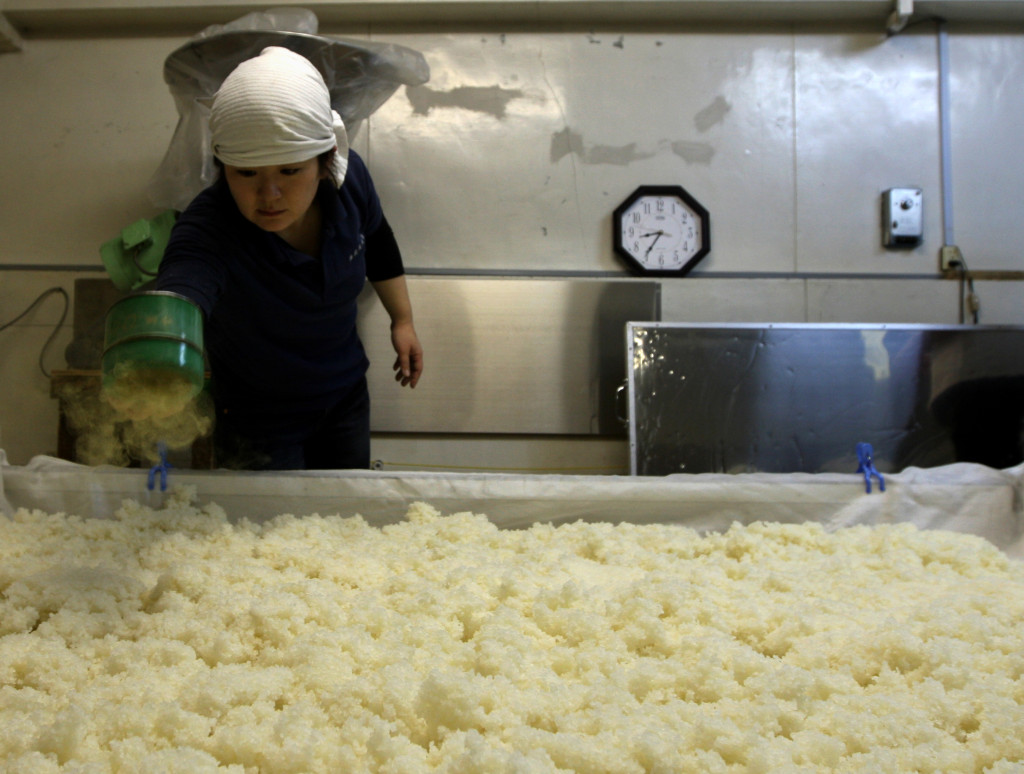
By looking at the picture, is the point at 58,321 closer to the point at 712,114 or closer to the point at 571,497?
the point at 571,497

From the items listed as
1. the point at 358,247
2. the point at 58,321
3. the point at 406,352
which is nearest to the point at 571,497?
the point at 406,352

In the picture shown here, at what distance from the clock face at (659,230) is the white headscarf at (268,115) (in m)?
1.39

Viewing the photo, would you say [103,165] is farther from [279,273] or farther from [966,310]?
[966,310]

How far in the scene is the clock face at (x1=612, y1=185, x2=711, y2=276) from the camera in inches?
93.1

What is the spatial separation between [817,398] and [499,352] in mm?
1030

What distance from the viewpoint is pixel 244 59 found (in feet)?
6.07

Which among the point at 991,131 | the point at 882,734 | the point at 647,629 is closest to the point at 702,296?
the point at 991,131

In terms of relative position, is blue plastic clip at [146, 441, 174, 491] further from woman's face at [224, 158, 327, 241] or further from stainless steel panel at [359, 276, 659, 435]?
stainless steel panel at [359, 276, 659, 435]

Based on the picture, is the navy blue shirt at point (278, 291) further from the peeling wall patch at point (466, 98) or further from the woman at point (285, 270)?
the peeling wall patch at point (466, 98)

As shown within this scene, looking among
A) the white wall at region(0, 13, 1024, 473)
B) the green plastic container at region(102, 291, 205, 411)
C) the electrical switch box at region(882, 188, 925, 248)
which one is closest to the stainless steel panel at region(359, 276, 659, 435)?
the white wall at region(0, 13, 1024, 473)

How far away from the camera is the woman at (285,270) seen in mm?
1132

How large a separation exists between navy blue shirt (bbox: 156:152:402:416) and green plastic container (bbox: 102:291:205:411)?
0.20 meters

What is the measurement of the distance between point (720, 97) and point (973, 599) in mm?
1964

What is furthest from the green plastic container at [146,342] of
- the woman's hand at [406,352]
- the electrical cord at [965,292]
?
the electrical cord at [965,292]
